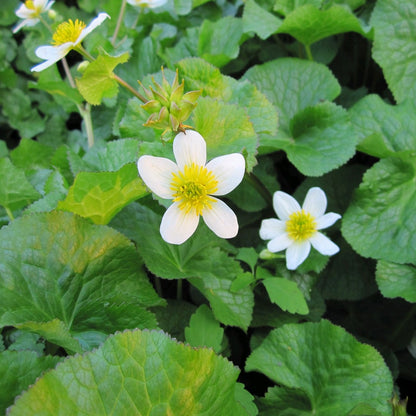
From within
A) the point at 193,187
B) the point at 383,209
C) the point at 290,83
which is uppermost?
the point at 193,187

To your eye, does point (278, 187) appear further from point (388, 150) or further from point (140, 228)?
point (140, 228)

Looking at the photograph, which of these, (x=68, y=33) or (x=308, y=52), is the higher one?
(x=68, y=33)

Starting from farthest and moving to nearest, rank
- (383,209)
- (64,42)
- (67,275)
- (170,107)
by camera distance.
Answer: (383,209) < (64,42) < (67,275) < (170,107)

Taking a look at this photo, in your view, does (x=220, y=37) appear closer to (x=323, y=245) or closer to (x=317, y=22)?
(x=317, y=22)

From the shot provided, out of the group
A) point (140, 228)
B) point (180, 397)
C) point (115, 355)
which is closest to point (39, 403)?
point (115, 355)

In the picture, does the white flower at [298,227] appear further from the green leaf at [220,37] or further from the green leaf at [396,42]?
the green leaf at [220,37]

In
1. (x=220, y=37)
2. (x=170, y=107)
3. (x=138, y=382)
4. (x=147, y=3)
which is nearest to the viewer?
(x=138, y=382)

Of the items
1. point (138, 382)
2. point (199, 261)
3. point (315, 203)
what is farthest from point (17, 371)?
point (315, 203)

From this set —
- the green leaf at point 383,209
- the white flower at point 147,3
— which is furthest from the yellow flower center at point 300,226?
the white flower at point 147,3
